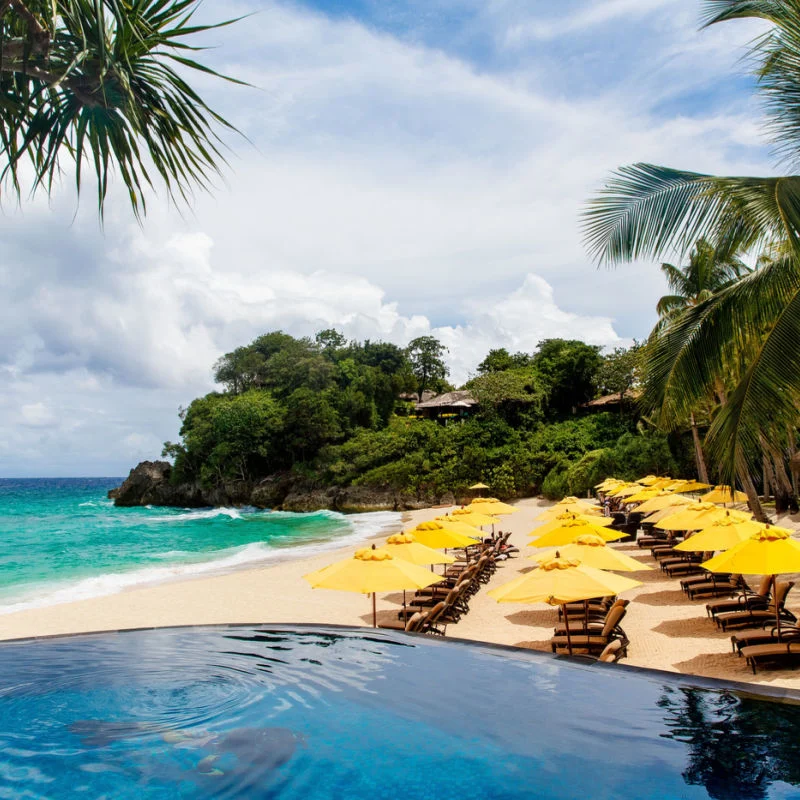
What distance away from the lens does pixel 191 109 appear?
15.2 ft

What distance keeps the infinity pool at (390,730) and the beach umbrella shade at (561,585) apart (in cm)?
346

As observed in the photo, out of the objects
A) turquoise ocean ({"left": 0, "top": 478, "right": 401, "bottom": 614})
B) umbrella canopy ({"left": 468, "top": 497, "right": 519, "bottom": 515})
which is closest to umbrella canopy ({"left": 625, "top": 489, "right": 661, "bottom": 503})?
umbrella canopy ({"left": 468, "top": 497, "right": 519, "bottom": 515})

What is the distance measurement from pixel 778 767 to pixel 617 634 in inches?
258

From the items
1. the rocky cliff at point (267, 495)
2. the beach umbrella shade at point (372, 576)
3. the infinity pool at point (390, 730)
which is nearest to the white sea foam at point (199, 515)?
the rocky cliff at point (267, 495)

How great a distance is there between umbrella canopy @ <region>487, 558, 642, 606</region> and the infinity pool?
3.45 meters

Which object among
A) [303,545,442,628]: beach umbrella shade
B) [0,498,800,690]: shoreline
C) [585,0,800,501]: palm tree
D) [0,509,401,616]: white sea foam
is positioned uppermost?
[585,0,800,501]: palm tree

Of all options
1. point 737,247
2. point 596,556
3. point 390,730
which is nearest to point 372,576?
point 596,556

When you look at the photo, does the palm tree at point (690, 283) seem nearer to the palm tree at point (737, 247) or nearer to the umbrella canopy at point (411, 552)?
the palm tree at point (737, 247)

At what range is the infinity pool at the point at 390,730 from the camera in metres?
2.52

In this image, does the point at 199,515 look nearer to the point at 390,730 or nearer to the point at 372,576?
the point at 372,576

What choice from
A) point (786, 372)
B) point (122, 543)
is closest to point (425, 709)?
point (786, 372)

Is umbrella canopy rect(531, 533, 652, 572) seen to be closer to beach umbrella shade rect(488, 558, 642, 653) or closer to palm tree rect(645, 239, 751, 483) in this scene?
beach umbrella shade rect(488, 558, 642, 653)

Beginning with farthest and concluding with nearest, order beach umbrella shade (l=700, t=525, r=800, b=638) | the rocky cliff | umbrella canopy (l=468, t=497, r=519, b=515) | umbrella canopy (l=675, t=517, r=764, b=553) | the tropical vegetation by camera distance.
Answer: the rocky cliff, the tropical vegetation, umbrella canopy (l=468, t=497, r=519, b=515), umbrella canopy (l=675, t=517, r=764, b=553), beach umbrella shade (l=700, t=525, r=800, b=638)

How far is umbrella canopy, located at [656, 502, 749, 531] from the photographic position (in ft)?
37.3
